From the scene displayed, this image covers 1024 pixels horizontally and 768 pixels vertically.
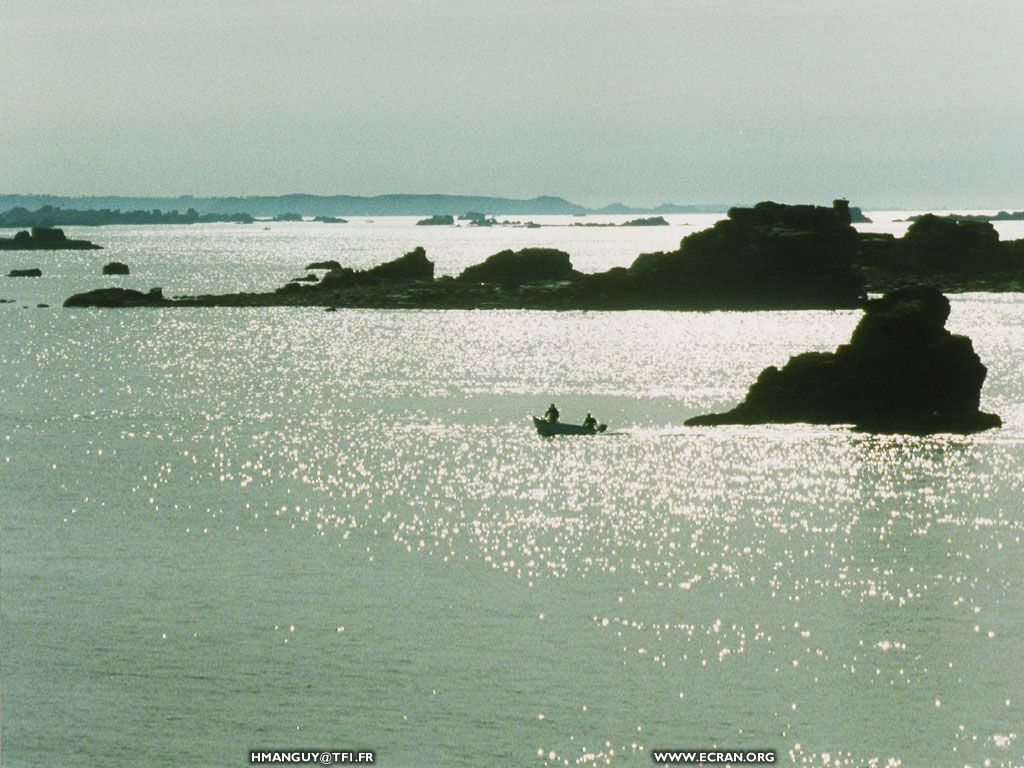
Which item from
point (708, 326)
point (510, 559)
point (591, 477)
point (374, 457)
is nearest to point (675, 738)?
point (510, 559)

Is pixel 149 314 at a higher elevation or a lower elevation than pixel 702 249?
lower

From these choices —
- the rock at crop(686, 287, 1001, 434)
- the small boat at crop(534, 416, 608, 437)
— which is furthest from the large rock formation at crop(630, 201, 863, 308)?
the small boat at crop(534, 416, 608, 437)

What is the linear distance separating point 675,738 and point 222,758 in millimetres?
10437

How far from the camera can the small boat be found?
93.3 meters

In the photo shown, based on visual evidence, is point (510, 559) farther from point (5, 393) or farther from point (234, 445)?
point (5, 393)

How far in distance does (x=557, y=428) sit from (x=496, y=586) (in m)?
38.3

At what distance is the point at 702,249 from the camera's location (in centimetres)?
19112

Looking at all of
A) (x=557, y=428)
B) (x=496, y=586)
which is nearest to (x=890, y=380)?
(x=557, y=428)

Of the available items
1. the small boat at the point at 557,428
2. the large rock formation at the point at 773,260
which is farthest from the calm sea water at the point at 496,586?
the large rock formation at the point at 773,260

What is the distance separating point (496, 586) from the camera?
181ft

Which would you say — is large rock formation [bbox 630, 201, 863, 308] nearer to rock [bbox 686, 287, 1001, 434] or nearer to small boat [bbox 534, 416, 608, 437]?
rock [bbox 686, 287, 1001, 434]

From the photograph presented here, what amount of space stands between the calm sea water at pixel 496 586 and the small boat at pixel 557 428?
1805mm

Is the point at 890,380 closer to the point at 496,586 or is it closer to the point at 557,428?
the point at 557,428

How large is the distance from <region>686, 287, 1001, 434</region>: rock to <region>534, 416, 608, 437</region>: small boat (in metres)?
7.16
